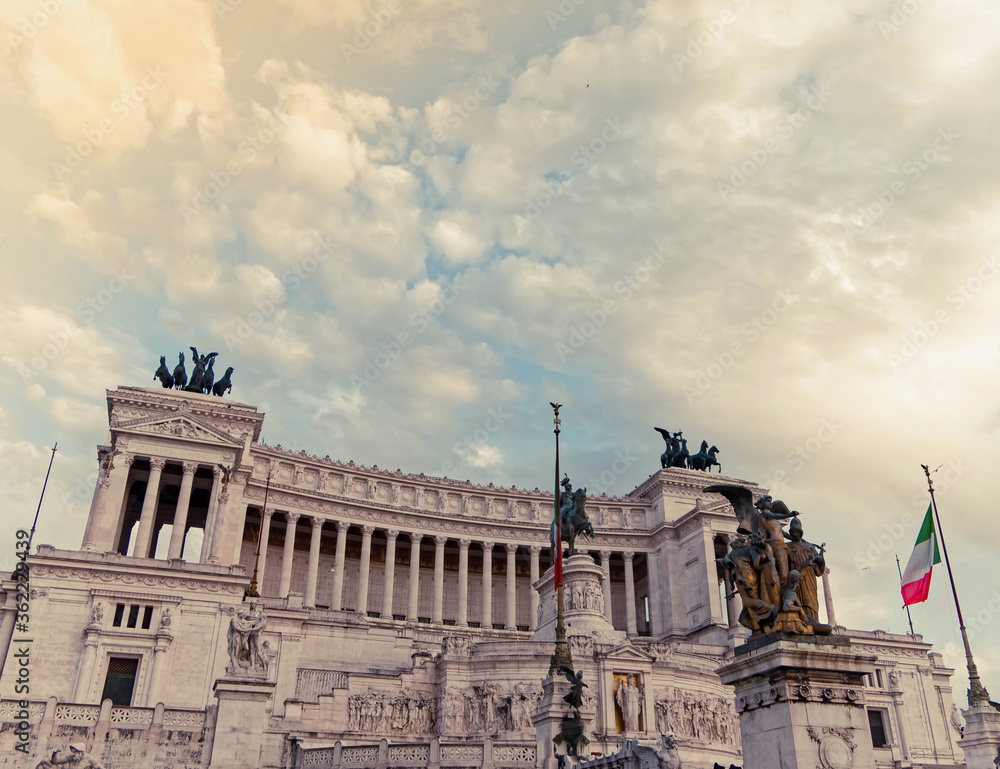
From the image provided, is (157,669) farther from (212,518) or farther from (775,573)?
(775,573)

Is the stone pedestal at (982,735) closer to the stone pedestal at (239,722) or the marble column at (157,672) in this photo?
the stone pedestal at (239,722)

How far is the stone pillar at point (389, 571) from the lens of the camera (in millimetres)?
70375

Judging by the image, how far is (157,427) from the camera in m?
63.9

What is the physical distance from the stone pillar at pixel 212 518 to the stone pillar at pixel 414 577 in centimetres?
1822

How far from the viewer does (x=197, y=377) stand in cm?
7125

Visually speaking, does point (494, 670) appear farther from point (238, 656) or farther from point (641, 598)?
point (641, 598)

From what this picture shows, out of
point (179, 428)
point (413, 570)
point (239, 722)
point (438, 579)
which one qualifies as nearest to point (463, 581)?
point (438, 579)

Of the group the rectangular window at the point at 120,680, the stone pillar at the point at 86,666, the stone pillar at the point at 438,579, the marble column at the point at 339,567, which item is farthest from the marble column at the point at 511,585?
the stone pillar at the point at 86,666

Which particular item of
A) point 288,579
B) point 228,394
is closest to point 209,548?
point 288,579

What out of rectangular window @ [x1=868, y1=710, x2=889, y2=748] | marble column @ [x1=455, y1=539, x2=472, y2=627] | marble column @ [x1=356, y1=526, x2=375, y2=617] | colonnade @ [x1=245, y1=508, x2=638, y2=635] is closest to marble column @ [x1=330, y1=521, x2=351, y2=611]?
colonnade @ [x1=245, y1=508, x2=638, y2=635]

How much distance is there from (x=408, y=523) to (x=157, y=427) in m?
23.4

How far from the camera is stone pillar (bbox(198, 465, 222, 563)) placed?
203 feet

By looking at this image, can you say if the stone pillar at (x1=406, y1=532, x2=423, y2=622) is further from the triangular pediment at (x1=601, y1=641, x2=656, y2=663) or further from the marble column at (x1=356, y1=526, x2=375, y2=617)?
the triangular pediment at (x1=601, y1=641, x2=656, y2=663)

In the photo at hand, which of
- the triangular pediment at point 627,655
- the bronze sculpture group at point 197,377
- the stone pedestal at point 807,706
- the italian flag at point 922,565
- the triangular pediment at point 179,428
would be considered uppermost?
the bronze sculpture group at point 197,377
